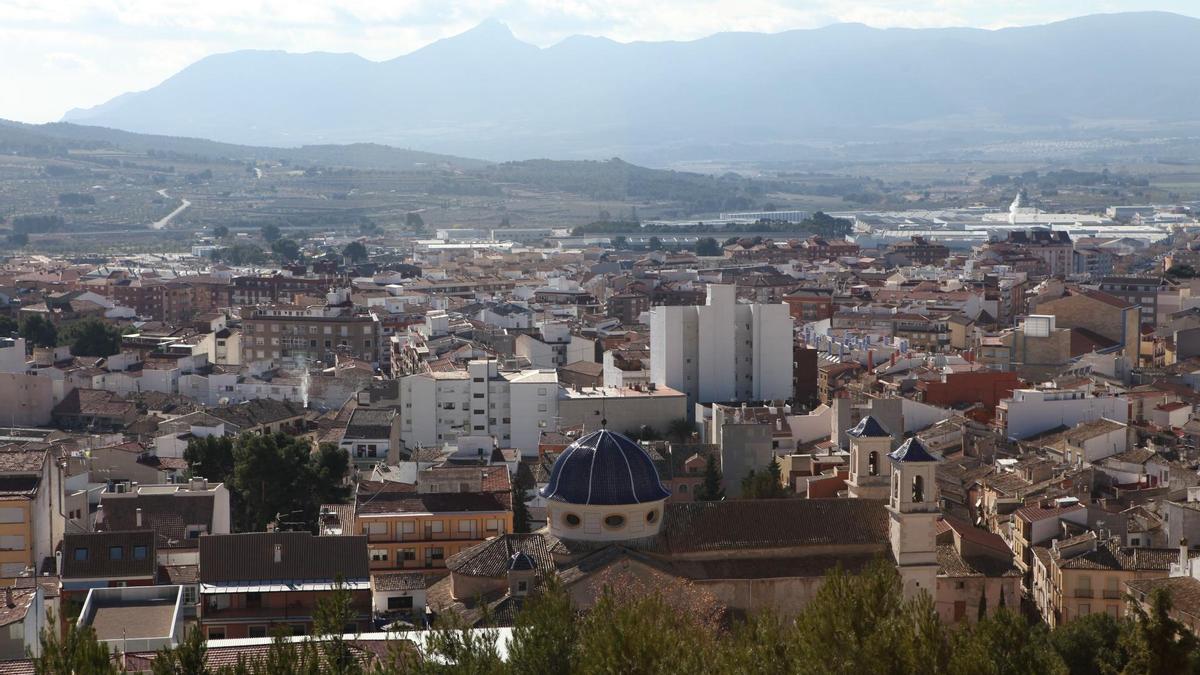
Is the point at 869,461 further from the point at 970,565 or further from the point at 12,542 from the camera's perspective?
the point at 12,542

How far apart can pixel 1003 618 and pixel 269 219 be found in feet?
449

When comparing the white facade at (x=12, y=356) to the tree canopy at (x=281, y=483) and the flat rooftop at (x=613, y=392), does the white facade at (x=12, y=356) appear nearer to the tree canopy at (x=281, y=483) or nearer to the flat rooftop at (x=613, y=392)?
the flat rooftop at (x=613, y=392)

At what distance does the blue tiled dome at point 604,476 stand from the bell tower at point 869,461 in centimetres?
302

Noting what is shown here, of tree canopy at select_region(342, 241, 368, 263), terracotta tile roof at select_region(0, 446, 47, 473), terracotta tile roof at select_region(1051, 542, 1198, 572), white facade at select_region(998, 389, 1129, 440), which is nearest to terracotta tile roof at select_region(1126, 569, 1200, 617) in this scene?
terracotta tile roof at select_region(1051, 542, 1198, 572)

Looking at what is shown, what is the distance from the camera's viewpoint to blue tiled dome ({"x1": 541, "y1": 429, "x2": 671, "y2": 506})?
22375 mm

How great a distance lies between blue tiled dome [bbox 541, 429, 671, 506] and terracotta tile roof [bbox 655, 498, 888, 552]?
467 millimetres

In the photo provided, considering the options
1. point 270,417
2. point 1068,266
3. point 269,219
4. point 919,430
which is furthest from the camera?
point 269,219

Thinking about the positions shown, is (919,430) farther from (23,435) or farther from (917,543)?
(23,435)

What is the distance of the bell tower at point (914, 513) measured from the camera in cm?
2219

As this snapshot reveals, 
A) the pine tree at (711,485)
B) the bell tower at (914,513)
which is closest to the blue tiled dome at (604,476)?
the bell tower at (914,513)

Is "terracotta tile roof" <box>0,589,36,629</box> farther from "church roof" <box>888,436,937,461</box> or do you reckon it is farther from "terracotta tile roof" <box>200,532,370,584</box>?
"church roof" <box>888,436,937,461</box>

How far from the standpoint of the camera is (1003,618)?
17.2m

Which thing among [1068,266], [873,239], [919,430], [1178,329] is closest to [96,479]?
[919,430]

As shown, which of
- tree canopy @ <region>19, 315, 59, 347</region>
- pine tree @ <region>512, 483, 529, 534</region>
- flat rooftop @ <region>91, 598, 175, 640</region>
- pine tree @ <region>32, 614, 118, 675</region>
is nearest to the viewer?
pine tree @ <region>32, 614, 118, 675</region>
